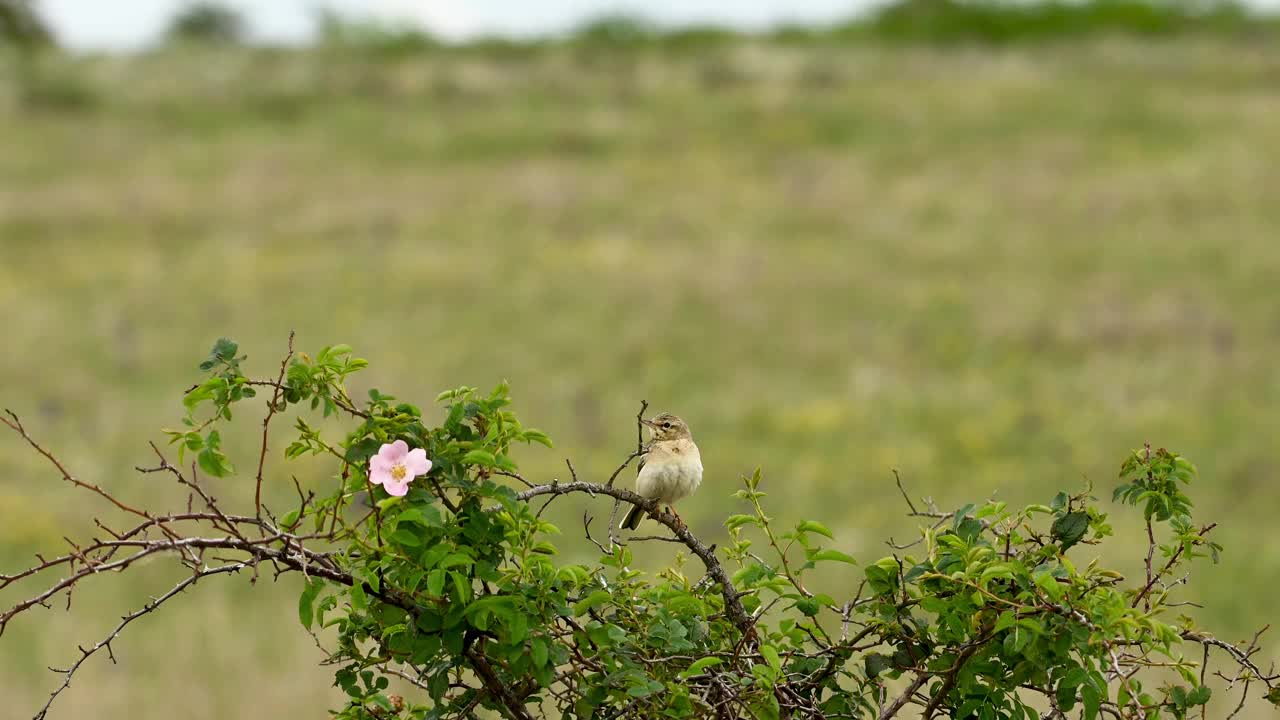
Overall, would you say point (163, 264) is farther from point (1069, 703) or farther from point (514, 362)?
point (1069, 703)

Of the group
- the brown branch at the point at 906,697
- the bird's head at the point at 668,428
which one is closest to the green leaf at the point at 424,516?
the brown branch at the point at 906,697

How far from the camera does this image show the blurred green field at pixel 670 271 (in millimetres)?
15539

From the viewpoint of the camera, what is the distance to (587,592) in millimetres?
2766

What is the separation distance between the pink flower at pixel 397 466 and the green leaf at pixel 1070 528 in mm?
1238

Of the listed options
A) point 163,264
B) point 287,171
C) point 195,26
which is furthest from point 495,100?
point 195,26

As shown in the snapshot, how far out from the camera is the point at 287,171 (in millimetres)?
38344

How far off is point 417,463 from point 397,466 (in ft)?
Result: 0.15

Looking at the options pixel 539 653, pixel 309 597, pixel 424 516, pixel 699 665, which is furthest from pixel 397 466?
pixel 699 665

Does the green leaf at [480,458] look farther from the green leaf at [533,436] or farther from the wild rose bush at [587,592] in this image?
the green leaf at [533,436]

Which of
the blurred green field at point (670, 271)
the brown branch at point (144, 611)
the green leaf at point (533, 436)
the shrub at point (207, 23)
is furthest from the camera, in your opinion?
the shrub at point (207, 23)

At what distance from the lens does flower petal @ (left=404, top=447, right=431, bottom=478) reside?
2488 millimetres

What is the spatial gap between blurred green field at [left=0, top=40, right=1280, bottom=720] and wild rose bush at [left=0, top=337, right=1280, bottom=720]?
6.88 meters

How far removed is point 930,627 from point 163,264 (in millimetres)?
28367

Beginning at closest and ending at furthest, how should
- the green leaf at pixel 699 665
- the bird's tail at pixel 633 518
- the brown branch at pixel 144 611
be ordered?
the brown branch at pixel 144 611 < the green leaf at pixel 699 665 < the bird's tail at pixel 633 518
